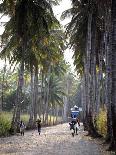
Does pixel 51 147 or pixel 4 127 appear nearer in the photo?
pixel 51 147

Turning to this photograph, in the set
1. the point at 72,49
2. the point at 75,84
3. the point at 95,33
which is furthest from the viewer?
the point at 75,84

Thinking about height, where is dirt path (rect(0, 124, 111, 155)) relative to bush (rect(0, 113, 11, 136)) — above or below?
below

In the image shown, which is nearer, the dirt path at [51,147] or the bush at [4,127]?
the dirt path at [51,147]

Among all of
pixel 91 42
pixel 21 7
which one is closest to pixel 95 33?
pixel 91 42

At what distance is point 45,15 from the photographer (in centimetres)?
3522

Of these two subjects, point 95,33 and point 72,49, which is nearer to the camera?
point 95,33

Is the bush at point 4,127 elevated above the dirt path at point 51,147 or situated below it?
above

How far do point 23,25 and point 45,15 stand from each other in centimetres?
226

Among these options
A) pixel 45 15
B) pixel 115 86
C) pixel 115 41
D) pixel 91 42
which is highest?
pixel 45 15

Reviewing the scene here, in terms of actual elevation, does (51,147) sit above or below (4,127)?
below

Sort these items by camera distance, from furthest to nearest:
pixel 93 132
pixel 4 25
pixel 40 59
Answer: pixel 40 59 → pixel 4 25 → pixel 93 132

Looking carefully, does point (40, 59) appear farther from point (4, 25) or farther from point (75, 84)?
point (75, 84)

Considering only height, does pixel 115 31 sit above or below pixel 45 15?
below

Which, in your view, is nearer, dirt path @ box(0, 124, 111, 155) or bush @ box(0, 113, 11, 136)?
dirt path @ box(0, 124, 111, 155)
